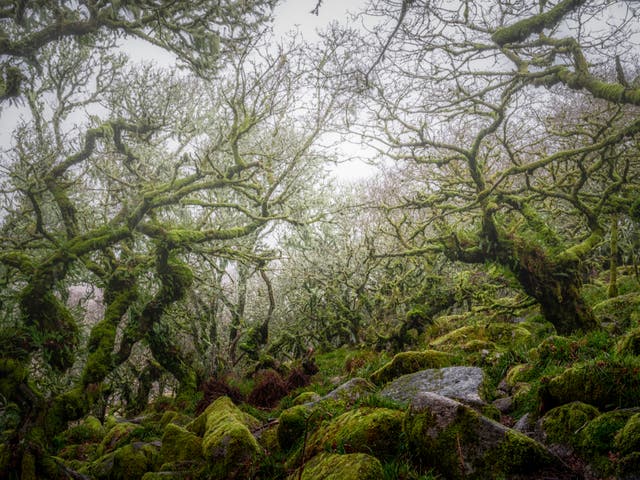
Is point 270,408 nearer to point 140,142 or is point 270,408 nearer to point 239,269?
point 239,269

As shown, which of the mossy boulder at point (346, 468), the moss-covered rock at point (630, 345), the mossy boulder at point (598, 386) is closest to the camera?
the mossy boulder at point (346, 468)

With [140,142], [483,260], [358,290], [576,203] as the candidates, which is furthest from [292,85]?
[358,290]

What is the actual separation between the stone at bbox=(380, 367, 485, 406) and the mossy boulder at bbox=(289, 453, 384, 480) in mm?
1905

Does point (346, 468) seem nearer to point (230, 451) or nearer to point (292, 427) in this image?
point (292, 427)

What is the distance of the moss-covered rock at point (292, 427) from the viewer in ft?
16.7

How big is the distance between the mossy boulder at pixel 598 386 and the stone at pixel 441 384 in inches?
40.5

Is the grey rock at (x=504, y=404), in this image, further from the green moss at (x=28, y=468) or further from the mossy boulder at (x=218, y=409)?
the green moss at (x=28, y=468)

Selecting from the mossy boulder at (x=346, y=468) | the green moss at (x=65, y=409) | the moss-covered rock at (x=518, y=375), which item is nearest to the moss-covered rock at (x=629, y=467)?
the mossy boulder at (x=346, y=468)

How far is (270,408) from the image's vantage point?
9648 millimetres

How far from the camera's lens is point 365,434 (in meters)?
3.94

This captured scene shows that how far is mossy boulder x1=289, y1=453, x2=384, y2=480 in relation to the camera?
3141mm

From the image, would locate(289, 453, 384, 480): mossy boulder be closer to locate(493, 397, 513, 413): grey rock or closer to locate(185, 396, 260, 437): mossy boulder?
locate(493, 397, 513, 413): grey rock

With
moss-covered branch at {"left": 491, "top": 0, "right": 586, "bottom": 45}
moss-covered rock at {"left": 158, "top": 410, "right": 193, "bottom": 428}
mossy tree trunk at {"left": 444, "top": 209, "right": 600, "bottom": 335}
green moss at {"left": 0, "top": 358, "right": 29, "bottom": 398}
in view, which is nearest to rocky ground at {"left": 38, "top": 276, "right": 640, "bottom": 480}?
mossy tree trunk at {"left": 444, "top": 209, "right": 600, "bottom": 335}

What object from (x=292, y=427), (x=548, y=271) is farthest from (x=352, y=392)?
(x=548, y=271)
